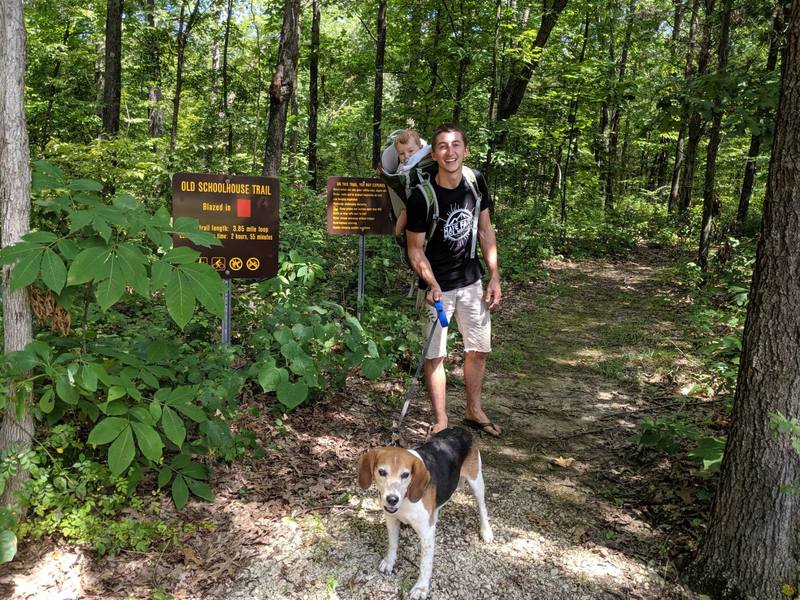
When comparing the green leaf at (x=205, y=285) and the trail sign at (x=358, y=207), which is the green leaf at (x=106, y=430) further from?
the trail sign at (x=358, y=207)

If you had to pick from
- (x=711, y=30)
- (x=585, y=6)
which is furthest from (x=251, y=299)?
(x=585, y=6)

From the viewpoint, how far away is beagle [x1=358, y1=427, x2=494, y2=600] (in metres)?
2.37

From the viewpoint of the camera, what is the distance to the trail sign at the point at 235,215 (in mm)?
4172

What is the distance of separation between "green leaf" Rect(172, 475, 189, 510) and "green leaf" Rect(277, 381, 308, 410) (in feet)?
2.55

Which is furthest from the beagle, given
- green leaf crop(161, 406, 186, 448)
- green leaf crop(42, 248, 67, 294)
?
green leaf crop(42, 248, 67, 294)

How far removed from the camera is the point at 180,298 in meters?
2.29

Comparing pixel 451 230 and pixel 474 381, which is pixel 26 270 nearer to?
pixel 451 230

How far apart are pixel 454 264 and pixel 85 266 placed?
8.50ft

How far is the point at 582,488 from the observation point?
12.1 ft

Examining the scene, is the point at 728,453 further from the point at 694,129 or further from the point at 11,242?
the point at 694,129

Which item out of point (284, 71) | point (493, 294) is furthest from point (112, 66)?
point (493, 294)

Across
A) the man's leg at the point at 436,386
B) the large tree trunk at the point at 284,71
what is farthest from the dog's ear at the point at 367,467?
the large tree trunk at the point at 284,71

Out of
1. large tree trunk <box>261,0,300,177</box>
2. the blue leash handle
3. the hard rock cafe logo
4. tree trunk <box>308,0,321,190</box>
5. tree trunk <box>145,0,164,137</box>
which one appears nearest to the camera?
the blue leash handle

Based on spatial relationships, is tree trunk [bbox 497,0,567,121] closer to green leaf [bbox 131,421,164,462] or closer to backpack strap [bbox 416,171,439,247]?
backpack strap [bbox 416,171,439,247]
